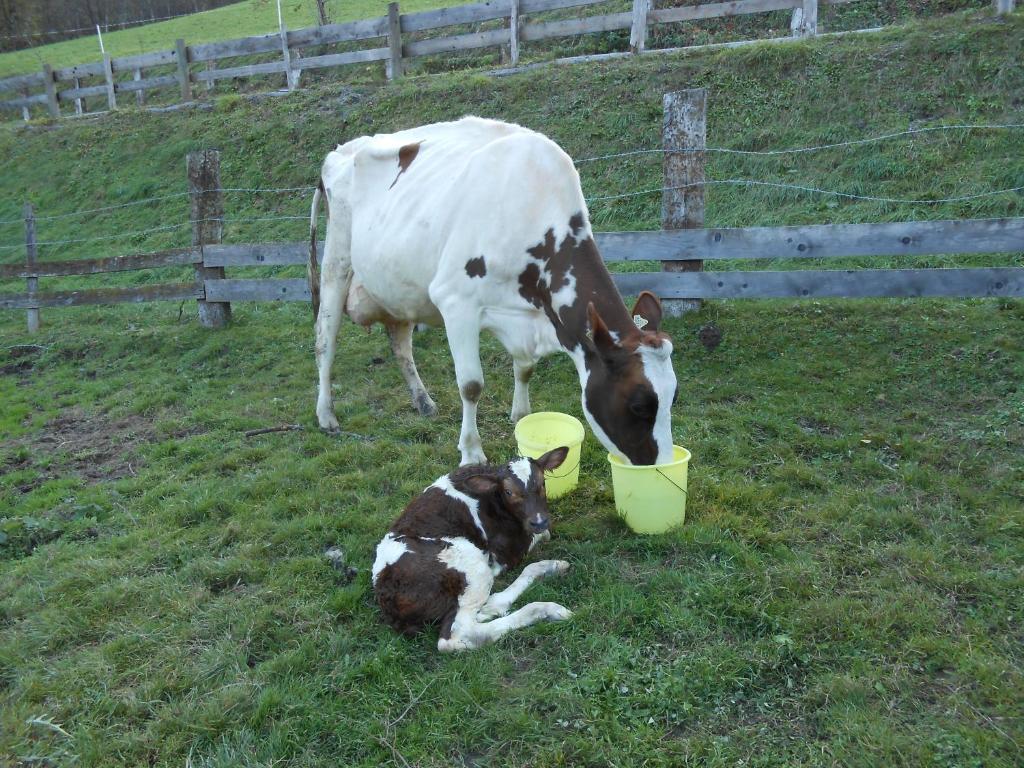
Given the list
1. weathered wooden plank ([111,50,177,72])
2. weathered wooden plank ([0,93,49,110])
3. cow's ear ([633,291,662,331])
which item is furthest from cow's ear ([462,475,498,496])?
weathered wooden plank ([0,93,49,110])

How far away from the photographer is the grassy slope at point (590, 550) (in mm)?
2947

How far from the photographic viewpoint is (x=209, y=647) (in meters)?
3.54

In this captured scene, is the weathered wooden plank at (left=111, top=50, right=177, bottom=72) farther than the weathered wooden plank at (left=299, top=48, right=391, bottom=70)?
Yes

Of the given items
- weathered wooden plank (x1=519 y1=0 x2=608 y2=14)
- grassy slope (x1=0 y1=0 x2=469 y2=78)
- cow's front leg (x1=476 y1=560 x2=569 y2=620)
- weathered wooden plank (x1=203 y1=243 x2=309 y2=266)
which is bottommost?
cow's front leg (x1=476 y1=560 x2=569 y2=620)

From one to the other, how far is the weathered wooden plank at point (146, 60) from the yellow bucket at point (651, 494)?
18740 millimetres

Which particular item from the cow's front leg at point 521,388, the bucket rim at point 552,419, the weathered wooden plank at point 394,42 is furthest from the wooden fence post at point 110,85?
the bucket rim at point 552,419

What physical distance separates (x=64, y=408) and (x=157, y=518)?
3461 millimetres

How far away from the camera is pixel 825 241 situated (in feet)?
20.9

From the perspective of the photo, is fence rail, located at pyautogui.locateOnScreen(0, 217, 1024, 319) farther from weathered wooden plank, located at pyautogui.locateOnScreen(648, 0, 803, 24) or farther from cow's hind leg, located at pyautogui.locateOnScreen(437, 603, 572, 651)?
weathered wooden plank, located at pyautogui.locateOnScreen(648, 0, 803, 24)

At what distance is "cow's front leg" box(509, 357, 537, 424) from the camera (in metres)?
5.48

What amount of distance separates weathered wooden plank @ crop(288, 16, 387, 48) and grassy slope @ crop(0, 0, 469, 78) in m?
9.86

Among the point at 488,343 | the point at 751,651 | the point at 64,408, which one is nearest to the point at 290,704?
the point at 751,651

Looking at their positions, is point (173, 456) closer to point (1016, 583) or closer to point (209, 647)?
point (209, 647)

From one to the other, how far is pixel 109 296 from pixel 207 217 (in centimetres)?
194
